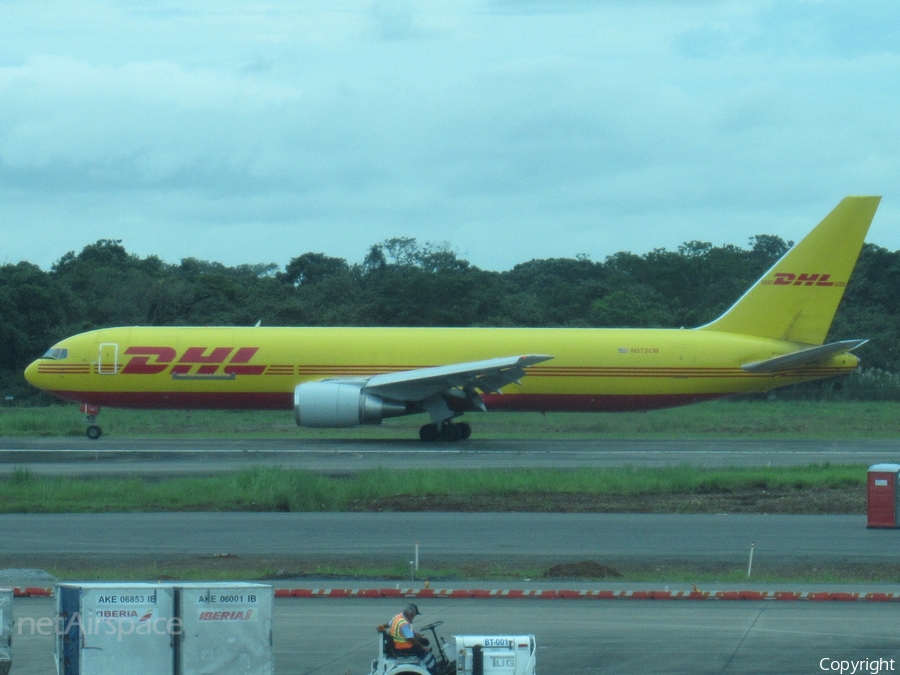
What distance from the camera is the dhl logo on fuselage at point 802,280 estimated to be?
36.2 meters

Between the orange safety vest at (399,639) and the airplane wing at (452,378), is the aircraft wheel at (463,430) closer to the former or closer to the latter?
the airplane wing at (452,378)

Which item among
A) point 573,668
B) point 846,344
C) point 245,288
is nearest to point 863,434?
point 846,344

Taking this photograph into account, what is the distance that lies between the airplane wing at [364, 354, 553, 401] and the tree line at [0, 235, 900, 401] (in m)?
24.1

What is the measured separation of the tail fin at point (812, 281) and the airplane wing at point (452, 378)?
7915 millimetres

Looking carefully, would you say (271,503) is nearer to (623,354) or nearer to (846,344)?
(623,354)

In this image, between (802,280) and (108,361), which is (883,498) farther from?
(108,361)

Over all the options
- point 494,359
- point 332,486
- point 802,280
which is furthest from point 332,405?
point 802,280

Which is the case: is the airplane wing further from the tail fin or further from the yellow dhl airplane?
the tail fin

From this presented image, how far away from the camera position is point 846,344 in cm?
3334

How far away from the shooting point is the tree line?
58.6 metres

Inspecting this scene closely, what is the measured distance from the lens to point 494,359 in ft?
111

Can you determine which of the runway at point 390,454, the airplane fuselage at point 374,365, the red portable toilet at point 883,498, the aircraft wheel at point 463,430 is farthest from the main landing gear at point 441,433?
the red portable toilet at point 883,498

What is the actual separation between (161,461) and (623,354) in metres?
14.4

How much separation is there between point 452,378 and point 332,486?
11.1 metres
